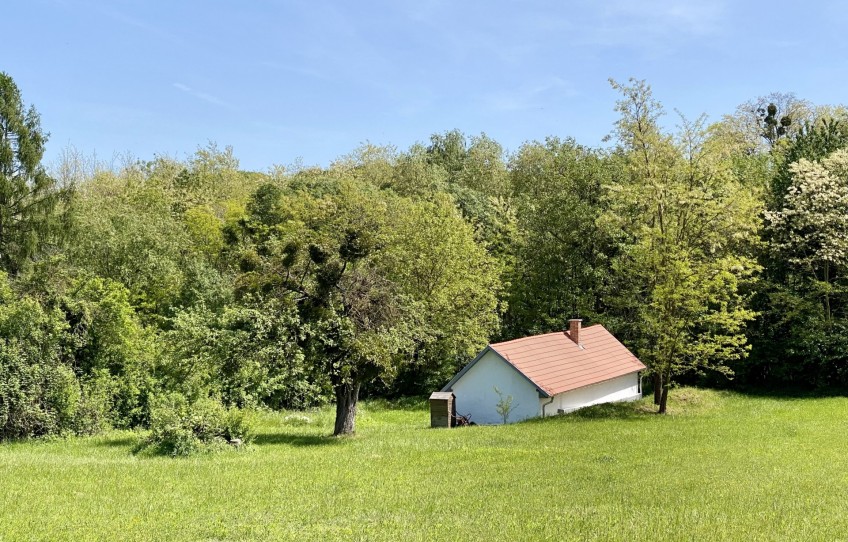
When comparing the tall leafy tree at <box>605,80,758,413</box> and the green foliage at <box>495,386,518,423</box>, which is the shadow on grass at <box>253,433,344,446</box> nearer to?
the green foliage at <box>495,386,518,423</box>

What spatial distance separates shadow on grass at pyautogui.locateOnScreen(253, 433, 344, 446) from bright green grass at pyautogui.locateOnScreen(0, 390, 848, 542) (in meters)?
0.08

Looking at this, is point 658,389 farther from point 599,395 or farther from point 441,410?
point 441,410

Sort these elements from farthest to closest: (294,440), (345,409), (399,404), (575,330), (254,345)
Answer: (399,404), (575,330), (345,409), (294,440), (254,345)

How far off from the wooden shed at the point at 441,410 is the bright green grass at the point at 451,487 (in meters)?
→ 4.09

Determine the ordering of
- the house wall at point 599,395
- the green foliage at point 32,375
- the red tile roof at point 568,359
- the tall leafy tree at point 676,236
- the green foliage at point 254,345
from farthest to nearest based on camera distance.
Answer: the house wall at point 599,395, the red tile roof at point 568,359, the tall leafy tree at point 676,236, the green foliage at point 32,375, the green foliage at point 254,345

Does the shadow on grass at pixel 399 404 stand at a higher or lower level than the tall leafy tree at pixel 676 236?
lower

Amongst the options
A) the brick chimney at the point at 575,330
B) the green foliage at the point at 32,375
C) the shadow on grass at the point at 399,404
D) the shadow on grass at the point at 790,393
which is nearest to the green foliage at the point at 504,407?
the brick chimney at the point at 575,330

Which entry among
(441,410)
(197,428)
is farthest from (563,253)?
(197,428)

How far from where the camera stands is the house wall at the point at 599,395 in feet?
86.7

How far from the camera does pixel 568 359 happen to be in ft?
92.7

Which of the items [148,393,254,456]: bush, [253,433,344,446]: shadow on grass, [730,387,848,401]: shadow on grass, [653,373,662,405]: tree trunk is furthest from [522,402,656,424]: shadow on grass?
[148,393,254,456]: bush

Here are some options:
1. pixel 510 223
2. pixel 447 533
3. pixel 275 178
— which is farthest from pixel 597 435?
pixel 275 178

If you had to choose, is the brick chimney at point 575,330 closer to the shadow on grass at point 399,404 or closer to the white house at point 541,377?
the white house at point 541,377

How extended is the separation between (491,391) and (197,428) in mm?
13316
